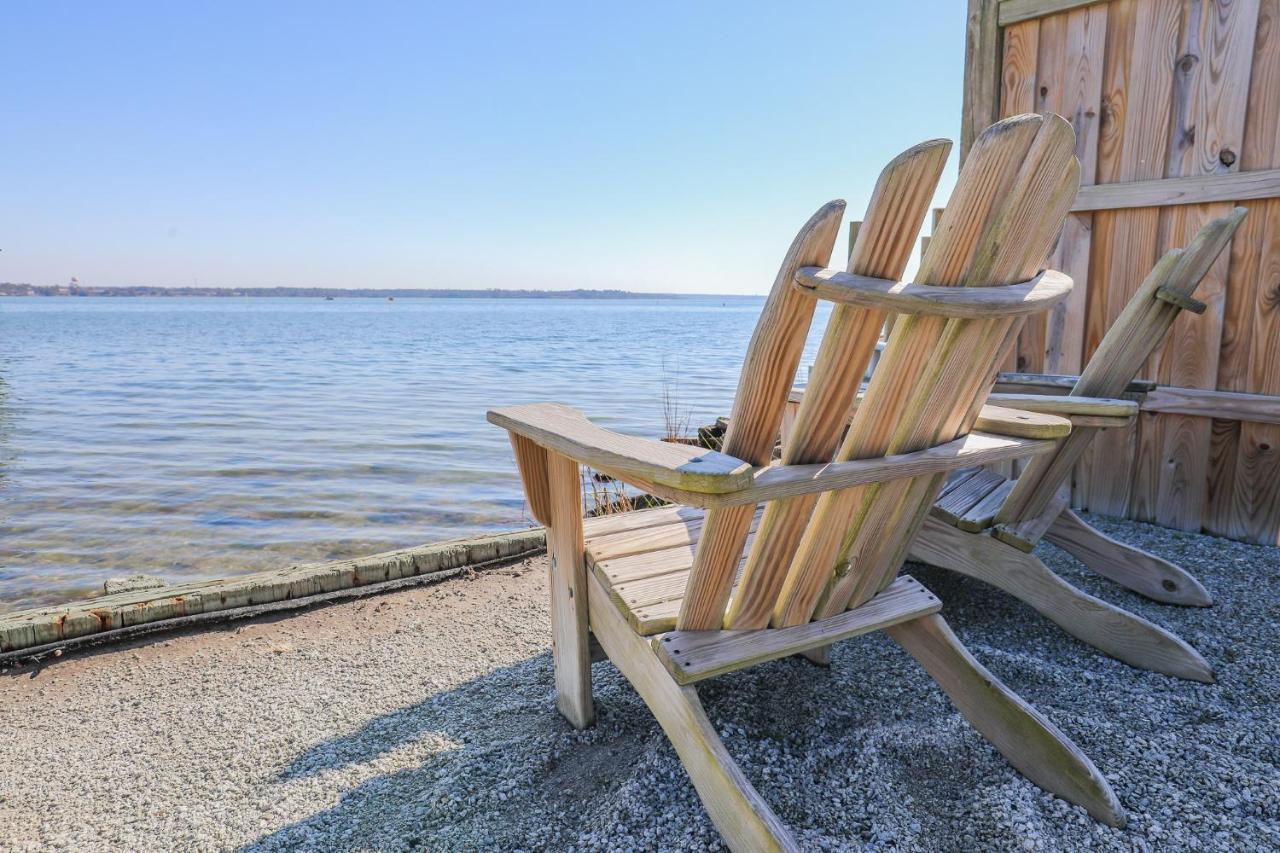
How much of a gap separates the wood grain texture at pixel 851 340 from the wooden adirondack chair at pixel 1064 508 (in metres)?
1.06

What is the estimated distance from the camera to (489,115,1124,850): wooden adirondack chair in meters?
1.06

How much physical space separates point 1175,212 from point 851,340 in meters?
3.27

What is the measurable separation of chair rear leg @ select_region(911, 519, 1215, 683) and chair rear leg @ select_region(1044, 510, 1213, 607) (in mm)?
342

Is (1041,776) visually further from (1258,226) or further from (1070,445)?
(1258,226)

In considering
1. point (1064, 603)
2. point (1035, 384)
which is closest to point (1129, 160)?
point (1035, 384)

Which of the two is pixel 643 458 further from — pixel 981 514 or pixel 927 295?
pixel 981 514

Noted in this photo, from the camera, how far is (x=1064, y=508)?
8.57 ft

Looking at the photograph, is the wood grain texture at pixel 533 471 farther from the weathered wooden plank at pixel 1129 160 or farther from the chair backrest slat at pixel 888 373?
the weathered wooden plank at pixel 1129 160

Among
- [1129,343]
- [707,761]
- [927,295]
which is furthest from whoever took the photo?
[1129,343]

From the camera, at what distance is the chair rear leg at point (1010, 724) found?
1.52 meters

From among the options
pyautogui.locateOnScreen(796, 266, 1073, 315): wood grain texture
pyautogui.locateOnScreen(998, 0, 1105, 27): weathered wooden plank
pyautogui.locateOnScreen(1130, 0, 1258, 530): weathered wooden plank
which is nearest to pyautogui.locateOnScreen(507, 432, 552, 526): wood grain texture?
pyautogui.locateOnScreen(796, 266, 1073, 315): wood grain texture

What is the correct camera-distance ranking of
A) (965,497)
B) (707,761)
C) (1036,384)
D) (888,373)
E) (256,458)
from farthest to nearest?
(256,458) → (1036,384) → (965,497) → (707,761) → (888,373)

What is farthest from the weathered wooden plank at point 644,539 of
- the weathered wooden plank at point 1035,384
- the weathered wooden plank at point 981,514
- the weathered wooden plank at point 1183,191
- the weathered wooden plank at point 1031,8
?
the weathered wooden plank at point 1031,8

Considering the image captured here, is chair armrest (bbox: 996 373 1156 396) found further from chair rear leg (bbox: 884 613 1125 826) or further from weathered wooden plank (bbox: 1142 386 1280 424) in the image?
chair rear leg (bbox: 884 613 1125 826)
